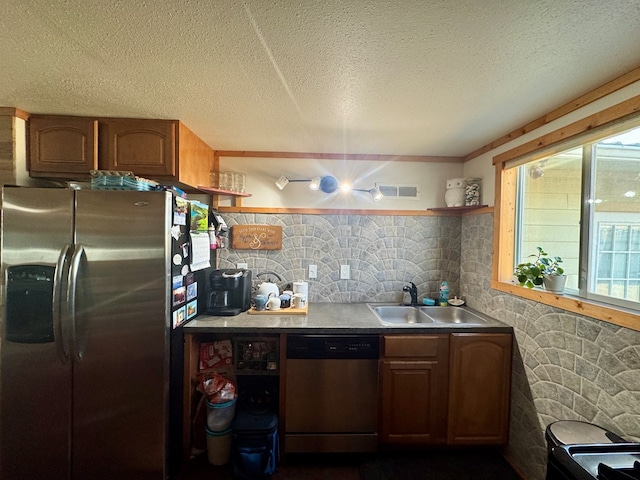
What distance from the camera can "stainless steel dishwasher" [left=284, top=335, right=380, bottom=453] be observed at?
1.73m

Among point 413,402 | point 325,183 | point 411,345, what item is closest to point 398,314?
point 411,345

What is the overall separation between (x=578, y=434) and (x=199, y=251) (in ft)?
7.54

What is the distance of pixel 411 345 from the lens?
1753mm

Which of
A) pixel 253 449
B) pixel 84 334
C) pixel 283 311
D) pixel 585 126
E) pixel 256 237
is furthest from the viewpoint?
pixel 256 237

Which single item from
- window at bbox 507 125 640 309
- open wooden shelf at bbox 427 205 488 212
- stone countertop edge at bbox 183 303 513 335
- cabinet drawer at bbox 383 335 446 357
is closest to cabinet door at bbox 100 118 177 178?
stone countertop edge at bbox 183 303 513 335

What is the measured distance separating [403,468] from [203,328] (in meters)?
1.60

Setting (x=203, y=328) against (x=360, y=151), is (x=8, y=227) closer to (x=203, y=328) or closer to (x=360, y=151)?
(x=203, y=328)

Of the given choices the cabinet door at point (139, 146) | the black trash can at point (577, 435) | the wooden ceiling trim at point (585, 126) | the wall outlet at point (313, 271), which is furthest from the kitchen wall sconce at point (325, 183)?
the black trash can at point (577, 435)

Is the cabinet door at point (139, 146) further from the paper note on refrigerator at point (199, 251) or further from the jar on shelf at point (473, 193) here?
the jar on shelf at point (473, 193)

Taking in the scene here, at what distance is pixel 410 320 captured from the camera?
90.7 inches

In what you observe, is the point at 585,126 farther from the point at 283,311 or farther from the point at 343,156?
the point at 283,311

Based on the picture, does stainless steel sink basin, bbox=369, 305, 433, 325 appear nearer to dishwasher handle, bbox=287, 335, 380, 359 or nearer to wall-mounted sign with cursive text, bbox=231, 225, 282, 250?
dishwasher handle, bbox=287, 335, 380, 359

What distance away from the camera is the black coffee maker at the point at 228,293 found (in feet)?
6.49

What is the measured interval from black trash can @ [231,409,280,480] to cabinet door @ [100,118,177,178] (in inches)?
66.7
